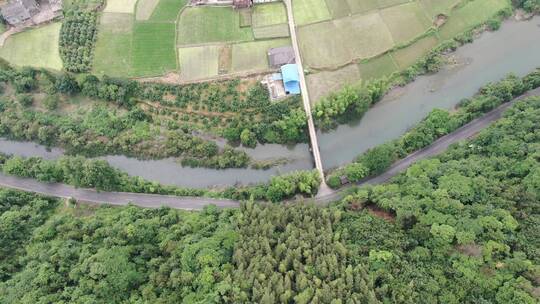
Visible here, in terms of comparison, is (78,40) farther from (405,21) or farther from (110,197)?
(405,21)

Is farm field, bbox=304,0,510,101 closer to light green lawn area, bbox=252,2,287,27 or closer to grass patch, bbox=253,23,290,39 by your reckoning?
grass patch, bbox=253,23,290,39

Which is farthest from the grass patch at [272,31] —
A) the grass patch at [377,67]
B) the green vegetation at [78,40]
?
the green vegetation at [78,40]

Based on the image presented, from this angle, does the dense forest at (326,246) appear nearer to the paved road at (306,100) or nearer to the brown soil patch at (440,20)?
the paved road at (306,100)

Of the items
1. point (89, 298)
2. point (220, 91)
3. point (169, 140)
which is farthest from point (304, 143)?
point (89, 298)

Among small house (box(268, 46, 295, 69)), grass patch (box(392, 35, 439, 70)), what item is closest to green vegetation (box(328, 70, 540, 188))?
grass patch (box(392, 35, 439, 70))

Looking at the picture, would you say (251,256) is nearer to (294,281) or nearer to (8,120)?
(294,281)

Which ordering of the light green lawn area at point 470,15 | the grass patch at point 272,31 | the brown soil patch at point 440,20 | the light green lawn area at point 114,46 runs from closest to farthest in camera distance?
the light green lawn area at point 114,46
the grass patch at point 272,31
the light green lawn area at point 470,15
the brown soil patch at point 440,20
